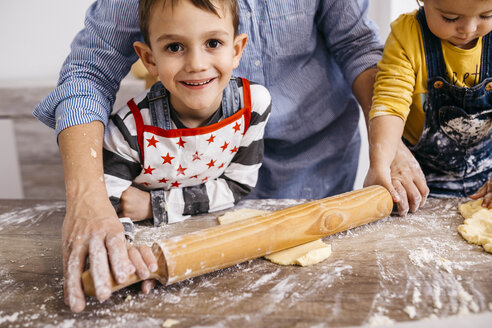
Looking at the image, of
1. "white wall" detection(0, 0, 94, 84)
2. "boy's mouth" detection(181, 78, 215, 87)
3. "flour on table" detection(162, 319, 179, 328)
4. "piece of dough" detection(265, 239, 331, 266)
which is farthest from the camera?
"white wall" detection(0, 0, 94, 84)

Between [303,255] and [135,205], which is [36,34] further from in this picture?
[303,255]

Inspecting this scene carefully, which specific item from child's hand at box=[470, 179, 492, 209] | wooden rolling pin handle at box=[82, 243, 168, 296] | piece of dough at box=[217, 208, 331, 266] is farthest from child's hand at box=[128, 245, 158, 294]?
child's hand at box=[470, 179, 492, 209]

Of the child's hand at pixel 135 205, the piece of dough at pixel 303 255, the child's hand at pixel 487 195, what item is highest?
the child's hand at pixel 135 205

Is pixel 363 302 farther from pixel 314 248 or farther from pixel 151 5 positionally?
pixel 151 5

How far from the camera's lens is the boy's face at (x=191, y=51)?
0.92 meters

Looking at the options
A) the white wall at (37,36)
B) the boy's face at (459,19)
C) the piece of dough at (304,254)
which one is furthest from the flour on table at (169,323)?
the white wall at (37,36)

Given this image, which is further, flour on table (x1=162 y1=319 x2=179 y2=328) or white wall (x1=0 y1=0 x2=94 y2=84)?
white wall (x1=0 y1=0 x2=94 y2=84)

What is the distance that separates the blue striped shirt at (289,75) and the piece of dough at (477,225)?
0.53 meters

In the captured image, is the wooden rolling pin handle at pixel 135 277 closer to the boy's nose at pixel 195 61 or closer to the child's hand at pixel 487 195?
the boy's nose at pixel 195 61

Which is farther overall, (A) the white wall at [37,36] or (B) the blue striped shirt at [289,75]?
(A) the white wall at [37,36]

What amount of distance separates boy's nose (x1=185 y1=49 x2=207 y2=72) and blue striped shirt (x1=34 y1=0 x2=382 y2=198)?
0.83ft

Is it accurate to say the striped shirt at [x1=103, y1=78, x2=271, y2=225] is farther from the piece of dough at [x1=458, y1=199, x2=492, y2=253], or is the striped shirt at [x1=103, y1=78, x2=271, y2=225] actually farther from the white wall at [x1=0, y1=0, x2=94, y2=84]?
the white wall at [x1=0, y1=0, x2=94, y2=84]

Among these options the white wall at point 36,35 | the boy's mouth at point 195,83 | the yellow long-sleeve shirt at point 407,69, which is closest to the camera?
the boy's mouth at point 195,83

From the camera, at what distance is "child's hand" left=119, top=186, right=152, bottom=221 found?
109 cm
